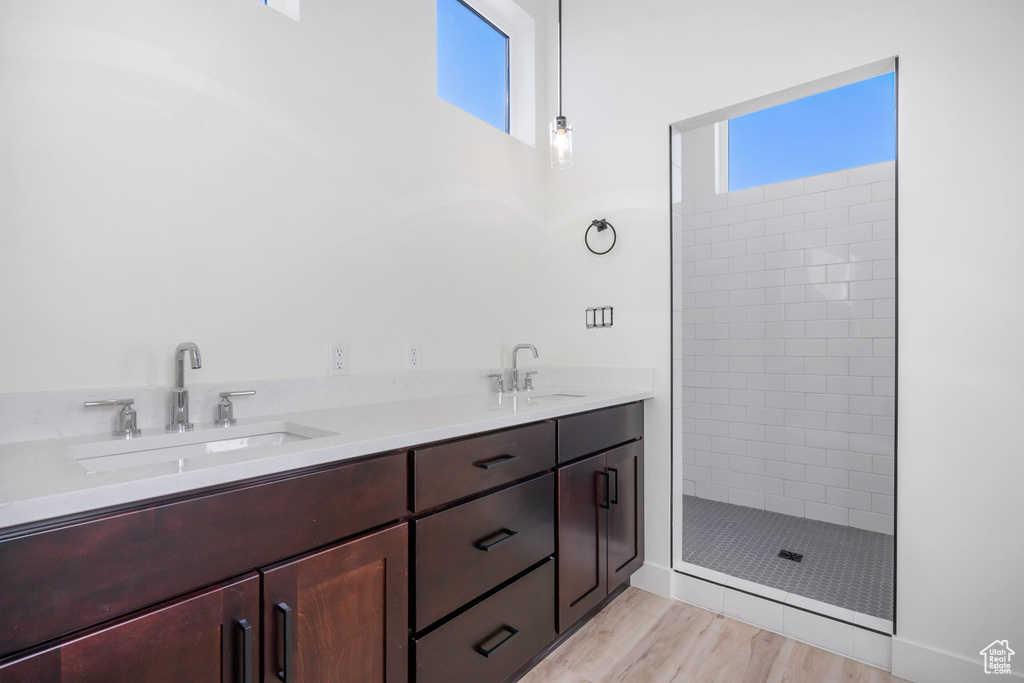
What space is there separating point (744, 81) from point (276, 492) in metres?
2.28

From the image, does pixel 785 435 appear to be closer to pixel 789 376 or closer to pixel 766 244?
pixel 789 376

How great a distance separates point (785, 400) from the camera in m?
3.22

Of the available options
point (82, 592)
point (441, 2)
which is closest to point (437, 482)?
point (82, 592)

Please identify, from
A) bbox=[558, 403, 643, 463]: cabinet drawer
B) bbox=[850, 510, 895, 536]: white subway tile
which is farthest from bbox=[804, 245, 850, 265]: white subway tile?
bbox=[558, 403, 643, 463]: cabinet drawer

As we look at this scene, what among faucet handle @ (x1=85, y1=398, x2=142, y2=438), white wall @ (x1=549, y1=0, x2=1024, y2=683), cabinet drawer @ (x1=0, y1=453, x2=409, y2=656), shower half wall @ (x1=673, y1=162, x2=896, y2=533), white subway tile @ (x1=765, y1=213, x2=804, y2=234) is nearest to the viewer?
cabinet drawer @ (x1=0, y1=453, x2=409, y2=656)

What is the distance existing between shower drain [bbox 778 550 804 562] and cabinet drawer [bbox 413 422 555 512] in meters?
1.60

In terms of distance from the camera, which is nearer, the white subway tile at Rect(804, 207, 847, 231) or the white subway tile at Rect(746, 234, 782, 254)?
the white subway tile at Rect(804, 207, 847, 231)

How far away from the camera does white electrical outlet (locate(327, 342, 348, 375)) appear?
1.78 m

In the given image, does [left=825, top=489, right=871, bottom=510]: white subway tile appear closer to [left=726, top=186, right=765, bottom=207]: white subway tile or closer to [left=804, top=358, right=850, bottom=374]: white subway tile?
[left=804, top=358, right=850, bottom=374]: white subway tile

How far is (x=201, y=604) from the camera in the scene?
3.04 ft

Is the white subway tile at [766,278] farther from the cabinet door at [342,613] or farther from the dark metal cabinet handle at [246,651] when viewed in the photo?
the dark metal cabinet handle at [246,651]

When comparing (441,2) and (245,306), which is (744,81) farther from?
(245,306)

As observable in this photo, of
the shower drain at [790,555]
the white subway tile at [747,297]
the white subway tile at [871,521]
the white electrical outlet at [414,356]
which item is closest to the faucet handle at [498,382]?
the white electrical outlet at [414,356]

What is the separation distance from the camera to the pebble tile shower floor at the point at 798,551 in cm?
220
